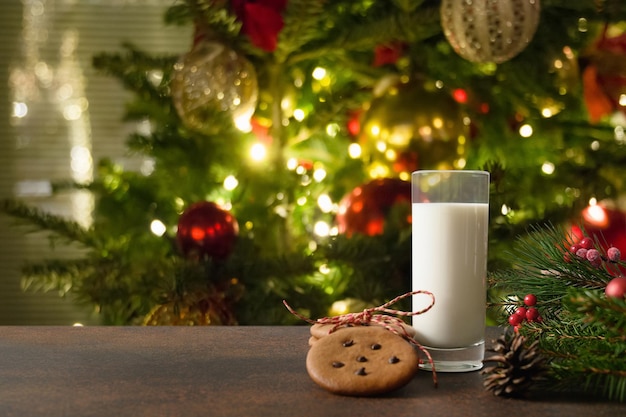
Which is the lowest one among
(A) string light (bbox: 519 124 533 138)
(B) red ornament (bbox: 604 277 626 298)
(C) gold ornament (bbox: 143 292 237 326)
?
(C) gold ornament (bbox: 143 292 237 326)

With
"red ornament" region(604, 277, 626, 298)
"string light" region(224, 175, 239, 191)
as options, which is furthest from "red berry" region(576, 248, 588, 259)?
"string light" region(224, 175, 239, 191)

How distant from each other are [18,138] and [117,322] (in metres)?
1.50

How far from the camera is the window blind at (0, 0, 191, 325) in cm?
257

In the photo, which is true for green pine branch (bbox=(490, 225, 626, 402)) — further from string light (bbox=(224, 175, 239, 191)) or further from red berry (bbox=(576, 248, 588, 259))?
string light (bbox=(224, 175, 239, 191))

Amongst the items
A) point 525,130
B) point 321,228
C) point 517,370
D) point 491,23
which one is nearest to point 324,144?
point 321,228

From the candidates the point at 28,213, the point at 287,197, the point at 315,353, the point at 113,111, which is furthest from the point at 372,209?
the point at 113,111

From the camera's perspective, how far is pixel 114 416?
42 cm

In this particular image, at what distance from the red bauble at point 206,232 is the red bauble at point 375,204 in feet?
0.67

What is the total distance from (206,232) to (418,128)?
0.43 metres

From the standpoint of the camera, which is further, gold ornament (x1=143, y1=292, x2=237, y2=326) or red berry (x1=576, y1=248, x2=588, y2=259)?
gold ornament (x1=143, y1=292, x2=237, y2=326)

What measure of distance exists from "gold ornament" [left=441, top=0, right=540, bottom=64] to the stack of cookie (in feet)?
2.60

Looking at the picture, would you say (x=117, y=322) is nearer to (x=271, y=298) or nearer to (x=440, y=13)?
(x=271, y=298)

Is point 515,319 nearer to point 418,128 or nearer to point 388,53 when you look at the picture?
point 418,128

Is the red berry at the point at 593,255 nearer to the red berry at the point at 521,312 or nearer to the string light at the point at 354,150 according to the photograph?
the red berry at the point at 521,312
